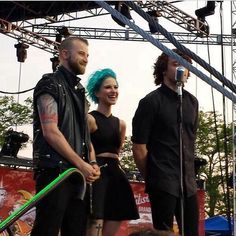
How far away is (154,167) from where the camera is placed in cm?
326

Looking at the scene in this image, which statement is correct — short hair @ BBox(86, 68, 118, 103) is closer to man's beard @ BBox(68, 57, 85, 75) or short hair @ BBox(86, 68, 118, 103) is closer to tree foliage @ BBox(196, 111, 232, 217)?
man's beard @ BBox(68, 57, 85, 75)

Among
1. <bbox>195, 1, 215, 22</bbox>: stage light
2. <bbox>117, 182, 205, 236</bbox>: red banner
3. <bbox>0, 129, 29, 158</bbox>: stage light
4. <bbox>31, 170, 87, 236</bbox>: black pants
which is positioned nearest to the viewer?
<bbox>31, 170, 87, 236</bbox>: black pants

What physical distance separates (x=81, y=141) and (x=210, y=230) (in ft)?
35.6

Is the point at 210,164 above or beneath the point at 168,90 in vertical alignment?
above

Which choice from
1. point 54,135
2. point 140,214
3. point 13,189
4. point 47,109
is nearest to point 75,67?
point 47,109

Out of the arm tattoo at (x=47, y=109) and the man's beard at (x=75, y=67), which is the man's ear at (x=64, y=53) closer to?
the man's beard at (x=75, y=67)

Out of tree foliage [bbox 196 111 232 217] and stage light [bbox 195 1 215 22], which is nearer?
stage light [bbox 195 1 215 22]

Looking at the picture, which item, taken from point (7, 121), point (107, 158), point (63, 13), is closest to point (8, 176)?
point (107, 158)

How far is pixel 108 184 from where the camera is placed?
3.59 m

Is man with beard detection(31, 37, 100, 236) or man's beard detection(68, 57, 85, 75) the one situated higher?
man's beard detection(68, 57, 85, 75)

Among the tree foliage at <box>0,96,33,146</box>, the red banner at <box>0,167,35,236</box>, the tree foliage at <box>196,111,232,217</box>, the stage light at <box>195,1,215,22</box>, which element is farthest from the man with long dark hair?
the tree foliage at <box>196,111,232,217</box>

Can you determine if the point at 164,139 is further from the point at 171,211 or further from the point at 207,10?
the point at 207,10

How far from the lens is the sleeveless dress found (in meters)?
→ 3.55

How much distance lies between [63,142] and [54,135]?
6cm
